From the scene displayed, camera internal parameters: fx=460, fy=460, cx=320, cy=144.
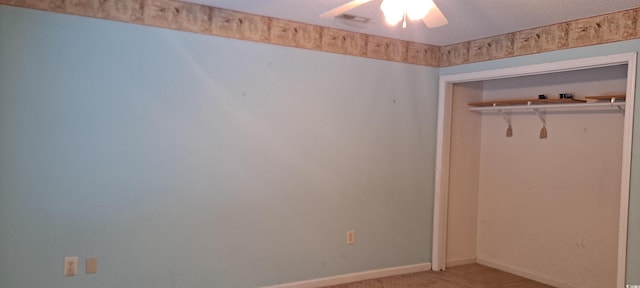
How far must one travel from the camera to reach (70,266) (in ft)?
9.85

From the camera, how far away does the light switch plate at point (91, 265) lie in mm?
3047

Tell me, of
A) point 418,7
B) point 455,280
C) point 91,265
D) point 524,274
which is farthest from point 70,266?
point 524,274

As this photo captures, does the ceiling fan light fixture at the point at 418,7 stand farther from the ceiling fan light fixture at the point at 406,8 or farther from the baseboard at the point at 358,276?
the baseboard at the point at 358,276

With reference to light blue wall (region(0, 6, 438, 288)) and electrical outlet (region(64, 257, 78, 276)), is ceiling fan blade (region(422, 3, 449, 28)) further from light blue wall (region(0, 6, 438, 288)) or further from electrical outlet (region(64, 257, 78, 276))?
electrical outlet (region(64, 257, 78, 276))

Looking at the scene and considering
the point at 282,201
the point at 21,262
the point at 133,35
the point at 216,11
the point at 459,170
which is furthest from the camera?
the point at 459,170

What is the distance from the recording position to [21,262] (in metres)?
2.88

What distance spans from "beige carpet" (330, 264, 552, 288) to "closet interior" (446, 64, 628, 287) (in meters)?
0.17

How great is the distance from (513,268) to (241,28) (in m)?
3.44

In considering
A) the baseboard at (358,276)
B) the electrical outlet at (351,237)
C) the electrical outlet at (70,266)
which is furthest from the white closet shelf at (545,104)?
the electrical outlet at (70,266)

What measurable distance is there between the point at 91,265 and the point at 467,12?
3.11m

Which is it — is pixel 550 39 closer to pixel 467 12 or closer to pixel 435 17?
pixel 467 12

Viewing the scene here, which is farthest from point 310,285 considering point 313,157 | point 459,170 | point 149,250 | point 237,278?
point 459,170

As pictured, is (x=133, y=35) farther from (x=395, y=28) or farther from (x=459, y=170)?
(x=459, y=170)

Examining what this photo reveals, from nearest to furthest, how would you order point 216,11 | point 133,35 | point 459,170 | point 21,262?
point 21,262
point 133,35
point 216,11
point 459,170
